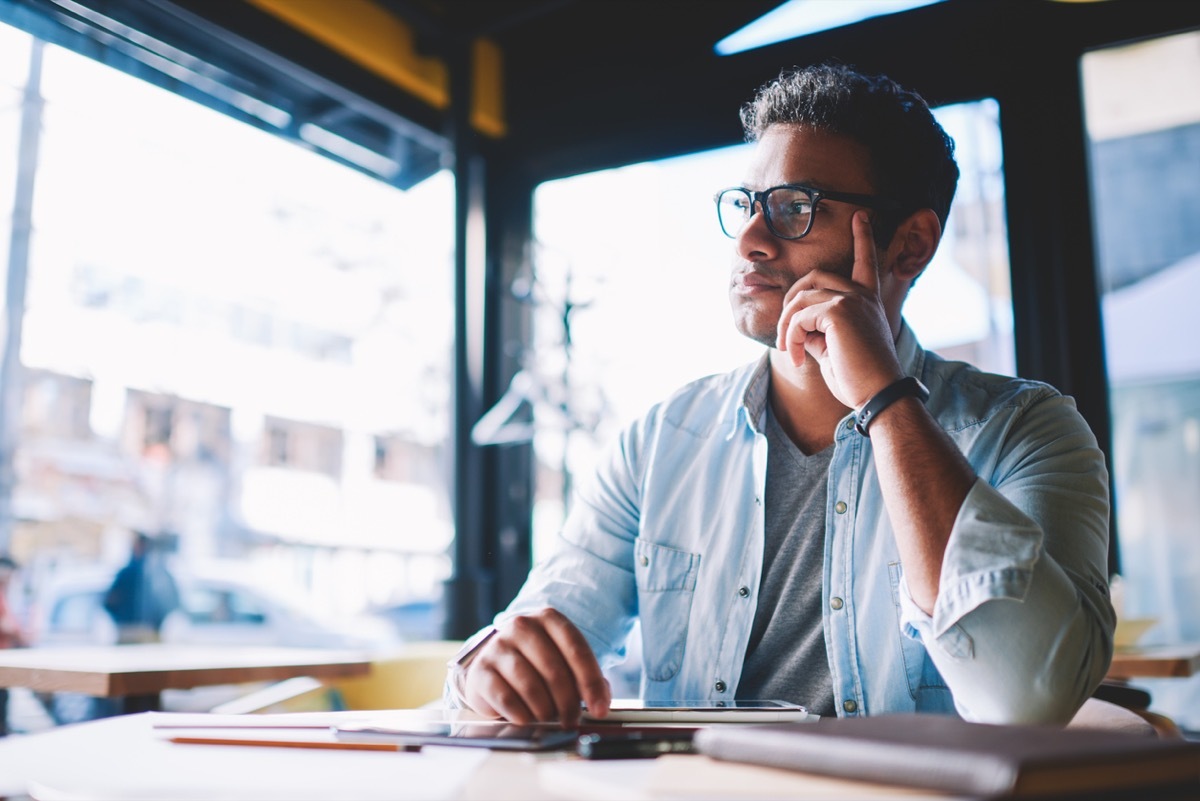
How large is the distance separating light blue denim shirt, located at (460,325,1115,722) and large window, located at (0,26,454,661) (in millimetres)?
2221

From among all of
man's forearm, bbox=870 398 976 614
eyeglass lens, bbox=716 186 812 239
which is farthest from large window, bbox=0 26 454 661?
man's forearm, bbox=870 398 976 614

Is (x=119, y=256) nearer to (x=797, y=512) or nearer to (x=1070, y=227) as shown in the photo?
(x=797, y=512)

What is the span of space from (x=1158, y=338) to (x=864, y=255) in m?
1.90

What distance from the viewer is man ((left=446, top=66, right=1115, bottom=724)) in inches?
43.1

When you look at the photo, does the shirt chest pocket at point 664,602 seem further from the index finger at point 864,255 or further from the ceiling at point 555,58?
the ceiling at point 555,58

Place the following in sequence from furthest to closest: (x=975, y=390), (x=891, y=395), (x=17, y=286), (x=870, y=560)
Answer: (x=17, y=286)
(x=975, y=390)
(x=870, y=560)
(x=891, y=395)

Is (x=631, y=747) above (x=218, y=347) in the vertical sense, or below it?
below

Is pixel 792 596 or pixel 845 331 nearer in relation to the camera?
pixel 845 331

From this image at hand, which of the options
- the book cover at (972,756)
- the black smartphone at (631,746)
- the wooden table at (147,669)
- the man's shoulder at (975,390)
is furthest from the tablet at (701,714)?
the wooden table at (147,669)

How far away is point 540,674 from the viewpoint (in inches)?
40.6

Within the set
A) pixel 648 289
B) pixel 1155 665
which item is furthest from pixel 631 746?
pixel 648 289

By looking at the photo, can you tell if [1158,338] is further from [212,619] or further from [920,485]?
[212,619]

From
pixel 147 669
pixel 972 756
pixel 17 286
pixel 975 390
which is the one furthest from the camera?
pixel 17 286

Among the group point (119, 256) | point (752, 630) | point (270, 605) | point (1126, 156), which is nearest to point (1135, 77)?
point (1126, 156)
